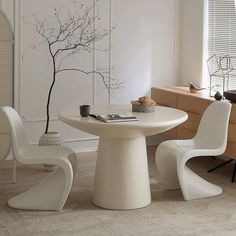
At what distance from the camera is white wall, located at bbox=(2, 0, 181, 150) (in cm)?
548

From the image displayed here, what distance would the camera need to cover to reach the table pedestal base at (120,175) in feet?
13.1

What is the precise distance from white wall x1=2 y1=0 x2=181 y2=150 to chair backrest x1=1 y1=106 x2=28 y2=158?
1.42 meters

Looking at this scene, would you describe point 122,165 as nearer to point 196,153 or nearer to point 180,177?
point 180,177

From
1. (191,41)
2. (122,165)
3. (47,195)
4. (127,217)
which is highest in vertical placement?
(191,41)

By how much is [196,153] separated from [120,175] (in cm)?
71

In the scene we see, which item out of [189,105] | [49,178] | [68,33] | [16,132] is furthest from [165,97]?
[16,132]

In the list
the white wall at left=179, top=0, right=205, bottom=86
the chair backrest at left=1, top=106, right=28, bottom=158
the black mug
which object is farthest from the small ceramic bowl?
the white wall at left=179, top=0, right=205, bottom=86

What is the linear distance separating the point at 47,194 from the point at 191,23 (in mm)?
3091

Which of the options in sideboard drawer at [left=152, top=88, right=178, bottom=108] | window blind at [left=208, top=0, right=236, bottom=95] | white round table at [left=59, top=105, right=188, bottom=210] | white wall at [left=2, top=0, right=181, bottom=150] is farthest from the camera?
sideboard drawer at [left=152, top=88, right=178, bottom=108]

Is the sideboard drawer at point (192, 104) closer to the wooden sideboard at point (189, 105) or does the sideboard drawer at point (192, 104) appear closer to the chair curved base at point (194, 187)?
the wooden sideboard at point (189, 105)

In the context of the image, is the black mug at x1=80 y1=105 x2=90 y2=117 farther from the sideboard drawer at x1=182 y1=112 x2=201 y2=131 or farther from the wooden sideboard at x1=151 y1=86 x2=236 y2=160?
the sideboard drawer at x1=182 y1=112 x2=201 y2=131

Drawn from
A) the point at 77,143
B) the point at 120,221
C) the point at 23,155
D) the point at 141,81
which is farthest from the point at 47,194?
the point at 141,81

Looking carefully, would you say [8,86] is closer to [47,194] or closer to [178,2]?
[47,194]

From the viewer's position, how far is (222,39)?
5.76 metres
